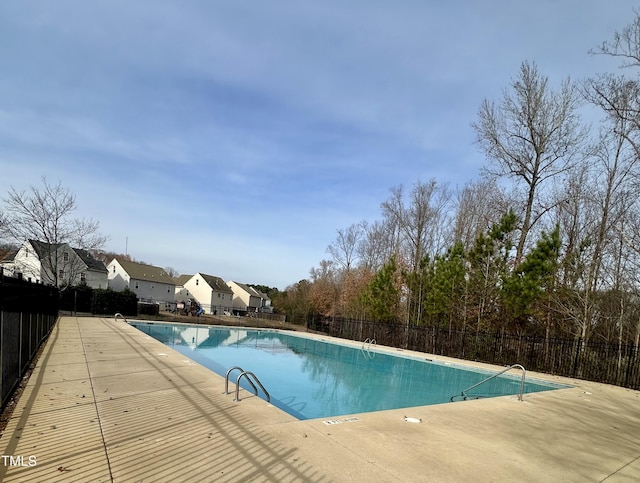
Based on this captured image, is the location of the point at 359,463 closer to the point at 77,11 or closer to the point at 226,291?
the point at 77,11

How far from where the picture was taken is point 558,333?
14969 millimetres

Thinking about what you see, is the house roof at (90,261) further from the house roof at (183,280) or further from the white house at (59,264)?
the house roof at (183,280)

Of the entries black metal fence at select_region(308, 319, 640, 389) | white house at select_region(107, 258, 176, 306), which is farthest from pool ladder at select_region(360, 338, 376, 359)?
white house at select_region(107, 258, 176, 306)

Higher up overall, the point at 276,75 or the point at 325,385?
the point at 276,75

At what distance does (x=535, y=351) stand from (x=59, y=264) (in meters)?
36.1

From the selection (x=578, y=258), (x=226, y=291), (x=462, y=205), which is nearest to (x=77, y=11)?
(x=578, y=258)

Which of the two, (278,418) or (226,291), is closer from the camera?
(278,418)

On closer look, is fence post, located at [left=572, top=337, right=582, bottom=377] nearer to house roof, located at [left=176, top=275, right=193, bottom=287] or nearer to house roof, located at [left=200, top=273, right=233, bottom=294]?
house roof, located at [left=200, top=273, right=233, bottom=294]

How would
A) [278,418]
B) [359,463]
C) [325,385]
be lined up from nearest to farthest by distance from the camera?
[359,463] < [278,418] < [325,385]

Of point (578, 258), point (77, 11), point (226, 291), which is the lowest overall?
point (226, 291)

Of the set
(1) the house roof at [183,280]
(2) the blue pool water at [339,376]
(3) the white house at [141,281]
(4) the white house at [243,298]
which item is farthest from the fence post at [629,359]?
(4) the white house at [243,298]

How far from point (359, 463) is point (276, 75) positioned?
36.4ft

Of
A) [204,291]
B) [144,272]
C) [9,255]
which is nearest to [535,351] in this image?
[9,255]

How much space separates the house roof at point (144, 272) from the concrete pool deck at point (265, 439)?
40.6 m
